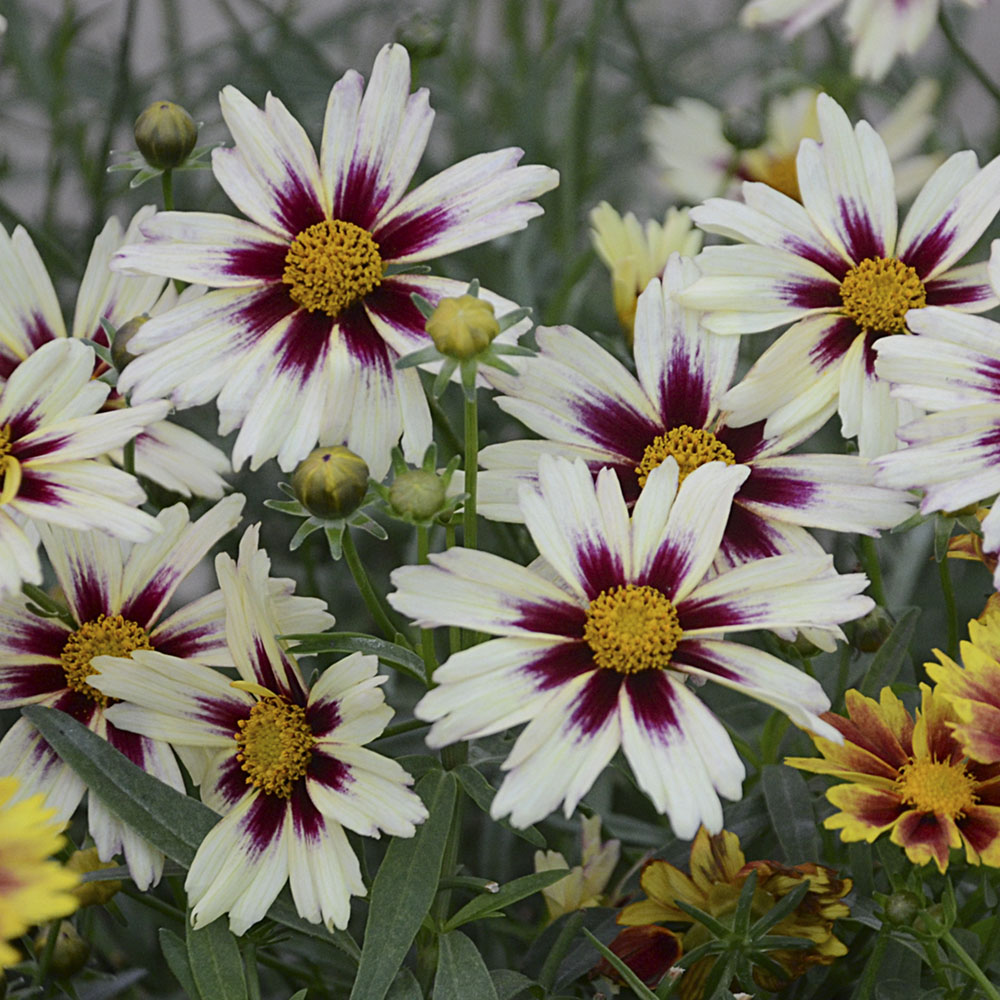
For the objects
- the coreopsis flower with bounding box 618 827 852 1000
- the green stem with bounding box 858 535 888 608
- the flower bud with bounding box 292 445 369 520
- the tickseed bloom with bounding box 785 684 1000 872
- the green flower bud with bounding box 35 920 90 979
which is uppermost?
the green stem with bounding box 858 535 888 608

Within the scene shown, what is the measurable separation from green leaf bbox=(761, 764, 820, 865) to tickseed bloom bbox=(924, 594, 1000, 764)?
7 centimetres

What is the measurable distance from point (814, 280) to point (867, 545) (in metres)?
0.09

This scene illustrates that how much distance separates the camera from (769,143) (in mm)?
891

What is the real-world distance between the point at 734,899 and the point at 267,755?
0.15 meters

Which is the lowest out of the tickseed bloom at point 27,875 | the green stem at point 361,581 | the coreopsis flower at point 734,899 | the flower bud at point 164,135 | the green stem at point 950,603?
the tickseed bloom at point 27,875

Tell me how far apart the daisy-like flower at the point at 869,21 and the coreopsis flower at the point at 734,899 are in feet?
1.14

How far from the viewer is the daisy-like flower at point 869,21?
62 cm

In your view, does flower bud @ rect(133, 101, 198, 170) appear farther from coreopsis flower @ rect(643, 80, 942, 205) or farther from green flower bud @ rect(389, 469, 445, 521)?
coreopsis flower @ rect(643, 80, 942, 205)

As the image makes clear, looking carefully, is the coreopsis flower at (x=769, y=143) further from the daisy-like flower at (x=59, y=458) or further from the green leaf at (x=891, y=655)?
the daisy-like flower at (x=59, y=458)

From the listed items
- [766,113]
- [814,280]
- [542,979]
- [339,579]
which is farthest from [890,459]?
[766,113]

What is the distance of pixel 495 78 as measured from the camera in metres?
0.98

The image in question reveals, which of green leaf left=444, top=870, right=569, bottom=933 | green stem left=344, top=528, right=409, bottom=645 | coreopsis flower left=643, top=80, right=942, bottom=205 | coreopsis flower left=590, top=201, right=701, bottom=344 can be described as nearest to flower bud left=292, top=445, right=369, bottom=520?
green stem left=344, top=528, right=409, bottom=645

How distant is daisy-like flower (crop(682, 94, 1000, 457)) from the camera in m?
0.43

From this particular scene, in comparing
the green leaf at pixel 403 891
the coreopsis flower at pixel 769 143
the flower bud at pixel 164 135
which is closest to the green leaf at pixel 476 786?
the green leaf at pixel 403 891
